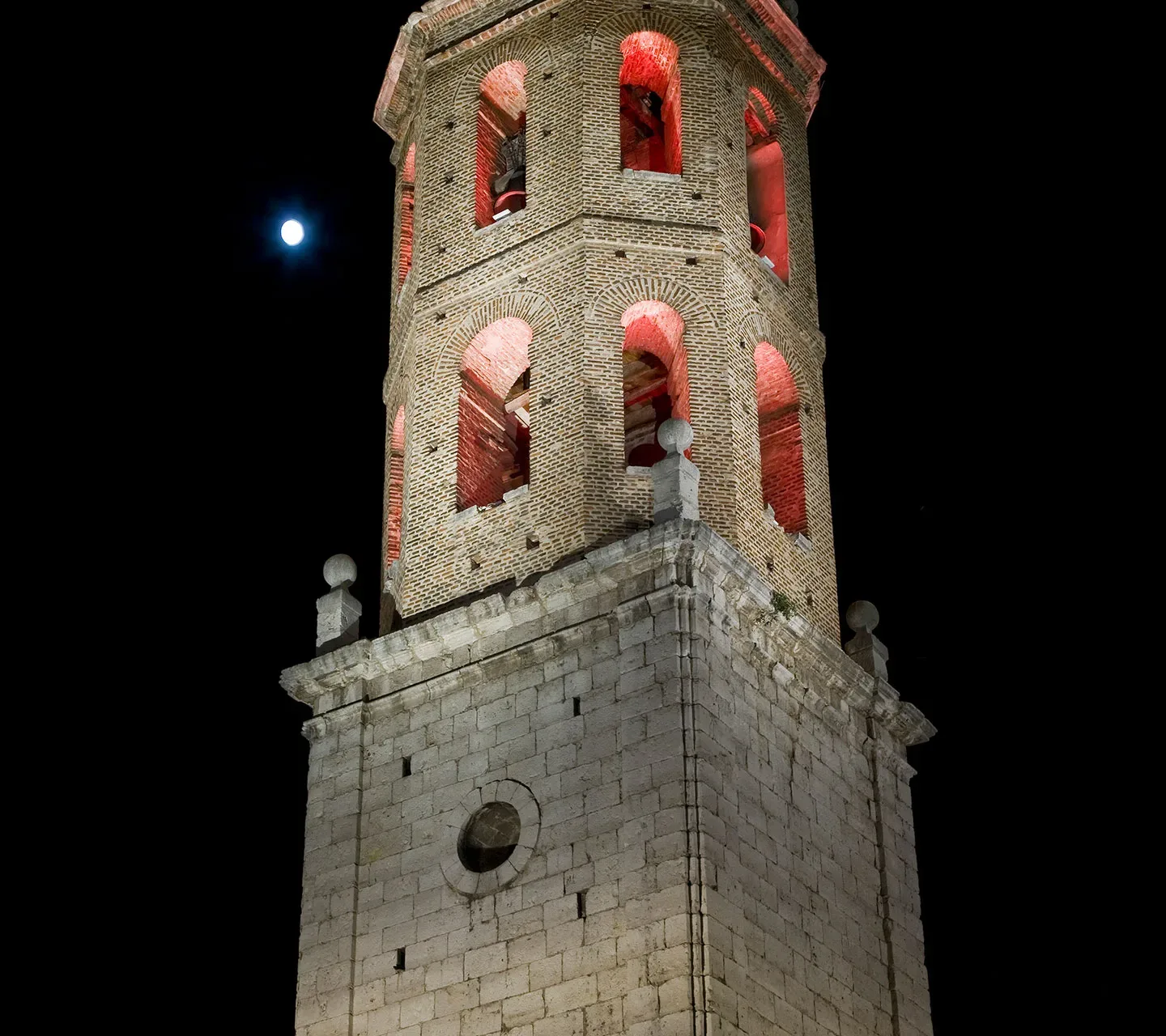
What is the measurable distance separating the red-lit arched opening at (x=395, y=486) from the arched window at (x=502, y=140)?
3.04 metres

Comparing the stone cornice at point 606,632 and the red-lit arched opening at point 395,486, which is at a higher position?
the red-lit arched opening at point 395,486

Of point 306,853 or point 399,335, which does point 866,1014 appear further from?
point 399,335

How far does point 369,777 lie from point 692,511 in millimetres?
4806

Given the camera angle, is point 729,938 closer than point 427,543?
Yes

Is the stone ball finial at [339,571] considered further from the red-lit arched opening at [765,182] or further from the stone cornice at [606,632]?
the red-lit arched opening at [765,182]

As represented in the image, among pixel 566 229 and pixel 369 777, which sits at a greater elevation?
pixel 566 229

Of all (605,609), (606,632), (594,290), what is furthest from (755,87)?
(606,632)

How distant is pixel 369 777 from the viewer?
2472 centimetres

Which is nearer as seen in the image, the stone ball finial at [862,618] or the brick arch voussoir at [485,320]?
the stone ball finial at [862,618]

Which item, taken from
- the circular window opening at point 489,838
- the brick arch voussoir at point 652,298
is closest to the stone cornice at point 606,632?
the circular window opening at point 489,838

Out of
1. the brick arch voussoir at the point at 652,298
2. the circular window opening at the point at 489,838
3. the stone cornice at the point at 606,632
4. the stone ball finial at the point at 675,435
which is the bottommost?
the circular window opening at the point at 489,838

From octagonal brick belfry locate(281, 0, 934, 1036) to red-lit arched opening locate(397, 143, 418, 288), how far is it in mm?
91

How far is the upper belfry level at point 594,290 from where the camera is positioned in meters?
25.7

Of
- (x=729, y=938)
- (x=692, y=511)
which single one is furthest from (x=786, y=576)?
(x=729, y=938)
